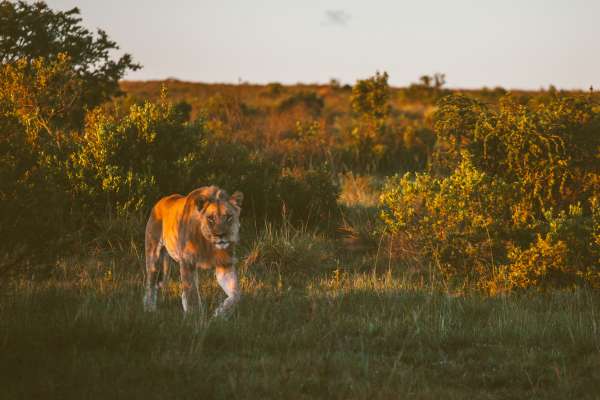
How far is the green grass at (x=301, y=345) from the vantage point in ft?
17.7

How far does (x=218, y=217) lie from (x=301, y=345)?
4.69 ft

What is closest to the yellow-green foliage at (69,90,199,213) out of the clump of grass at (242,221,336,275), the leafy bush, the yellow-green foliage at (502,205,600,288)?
the clump of grass at (242,221,336,275)

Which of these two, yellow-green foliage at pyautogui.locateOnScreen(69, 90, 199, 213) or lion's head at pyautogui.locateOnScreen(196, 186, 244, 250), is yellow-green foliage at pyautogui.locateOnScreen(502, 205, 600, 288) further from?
yellow-green foliage at pyautogui.locateOnScreen(69, 90, 199, 213)

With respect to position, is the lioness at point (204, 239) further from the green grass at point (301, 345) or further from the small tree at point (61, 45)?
the small tree at point (61, 45)

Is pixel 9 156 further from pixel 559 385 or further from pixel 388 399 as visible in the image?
pixel 559 385

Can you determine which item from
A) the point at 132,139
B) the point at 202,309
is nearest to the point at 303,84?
the point at 132,139

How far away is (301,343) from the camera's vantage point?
6527 millimetres

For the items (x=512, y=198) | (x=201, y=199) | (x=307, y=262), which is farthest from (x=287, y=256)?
(x=201, y=199)

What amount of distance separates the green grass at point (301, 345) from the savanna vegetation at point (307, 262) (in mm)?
24

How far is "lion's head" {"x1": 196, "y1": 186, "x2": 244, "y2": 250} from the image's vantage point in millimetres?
6996

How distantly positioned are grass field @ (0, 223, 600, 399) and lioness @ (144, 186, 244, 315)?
0.23 metres

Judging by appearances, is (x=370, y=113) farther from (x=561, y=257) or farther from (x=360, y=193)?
(x=561, y=257)

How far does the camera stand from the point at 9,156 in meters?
7.34

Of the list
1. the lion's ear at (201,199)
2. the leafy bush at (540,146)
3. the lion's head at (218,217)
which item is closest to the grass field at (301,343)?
the lion's head at (218,217)
